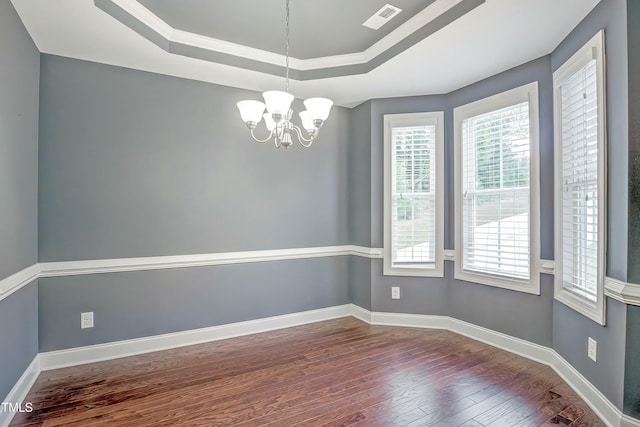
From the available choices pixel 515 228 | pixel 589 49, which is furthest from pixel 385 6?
pixel 515 228

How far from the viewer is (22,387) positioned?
2.30 m

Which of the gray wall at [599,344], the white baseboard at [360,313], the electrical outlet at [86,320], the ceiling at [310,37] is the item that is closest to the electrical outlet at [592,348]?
the gray wall at [599,344]

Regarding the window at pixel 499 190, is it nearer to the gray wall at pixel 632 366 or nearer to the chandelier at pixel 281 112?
the gray wall at pixel 632 366

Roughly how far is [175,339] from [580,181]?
3.61 m

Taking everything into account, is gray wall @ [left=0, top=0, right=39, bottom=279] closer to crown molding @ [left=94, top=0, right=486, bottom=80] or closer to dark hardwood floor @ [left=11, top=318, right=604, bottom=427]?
crown molding @ [left=94, top=0, right=486, bottom=80]

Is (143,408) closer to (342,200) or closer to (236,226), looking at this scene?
(236,226)

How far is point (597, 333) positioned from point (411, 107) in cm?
266

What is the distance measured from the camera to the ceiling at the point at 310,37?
7.40 feet

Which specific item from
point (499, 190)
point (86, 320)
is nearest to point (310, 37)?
point (499, 190)

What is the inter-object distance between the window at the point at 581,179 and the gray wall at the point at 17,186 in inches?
144

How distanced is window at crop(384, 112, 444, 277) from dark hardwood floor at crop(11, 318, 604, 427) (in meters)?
0.92

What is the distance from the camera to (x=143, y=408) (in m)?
2.20

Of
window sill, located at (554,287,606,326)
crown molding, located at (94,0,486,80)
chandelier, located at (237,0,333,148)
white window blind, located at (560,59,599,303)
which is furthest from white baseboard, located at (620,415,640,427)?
crown molding, located at (94,0,486,80)


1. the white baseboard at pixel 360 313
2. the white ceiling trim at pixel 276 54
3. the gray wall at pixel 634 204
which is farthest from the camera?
the white baseboard at pixel 360 313
